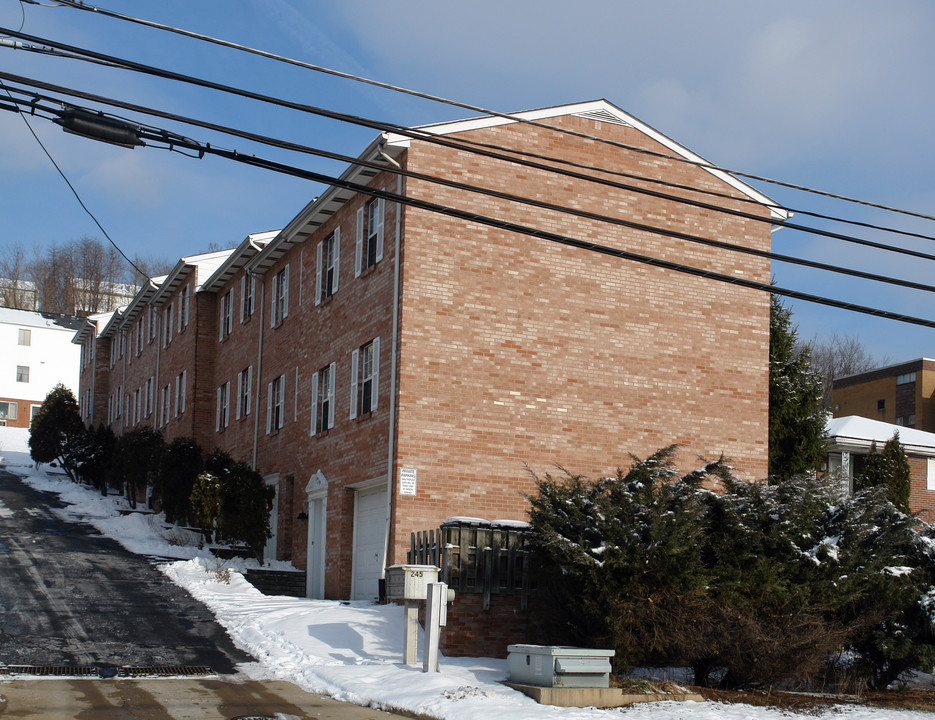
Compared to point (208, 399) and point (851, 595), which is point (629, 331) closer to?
point (851, 595)

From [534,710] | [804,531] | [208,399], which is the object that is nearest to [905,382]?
[208,399]

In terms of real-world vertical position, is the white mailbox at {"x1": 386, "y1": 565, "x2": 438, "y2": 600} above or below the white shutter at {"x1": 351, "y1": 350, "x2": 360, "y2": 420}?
below

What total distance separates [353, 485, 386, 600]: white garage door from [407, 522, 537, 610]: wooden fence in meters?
5.19

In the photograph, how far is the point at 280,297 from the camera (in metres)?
29.3

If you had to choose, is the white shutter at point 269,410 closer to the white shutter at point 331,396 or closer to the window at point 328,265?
the window at point 328,265

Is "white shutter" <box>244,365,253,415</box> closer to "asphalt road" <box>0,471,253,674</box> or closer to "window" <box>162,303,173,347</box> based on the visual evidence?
"asphalt road" <box>0,471,253,674</box>

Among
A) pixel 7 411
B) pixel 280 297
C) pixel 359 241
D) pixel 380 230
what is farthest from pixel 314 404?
pixel 7 411

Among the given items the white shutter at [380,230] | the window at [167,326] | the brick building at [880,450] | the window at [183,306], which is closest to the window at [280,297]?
the white shutter at [380,230]

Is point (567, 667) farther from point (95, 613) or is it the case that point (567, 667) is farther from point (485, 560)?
point (95, 613)

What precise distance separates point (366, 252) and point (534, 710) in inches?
516

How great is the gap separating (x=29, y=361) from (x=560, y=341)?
61.9 metres

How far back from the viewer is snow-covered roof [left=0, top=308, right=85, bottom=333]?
7419cm

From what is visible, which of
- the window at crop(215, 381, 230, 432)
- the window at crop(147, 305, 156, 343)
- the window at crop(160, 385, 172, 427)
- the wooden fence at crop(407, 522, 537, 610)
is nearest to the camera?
the wooden fence at crop(407, 522, 537, 610)

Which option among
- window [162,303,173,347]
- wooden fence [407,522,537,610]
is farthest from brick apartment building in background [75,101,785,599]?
window [162,303,173,347]
